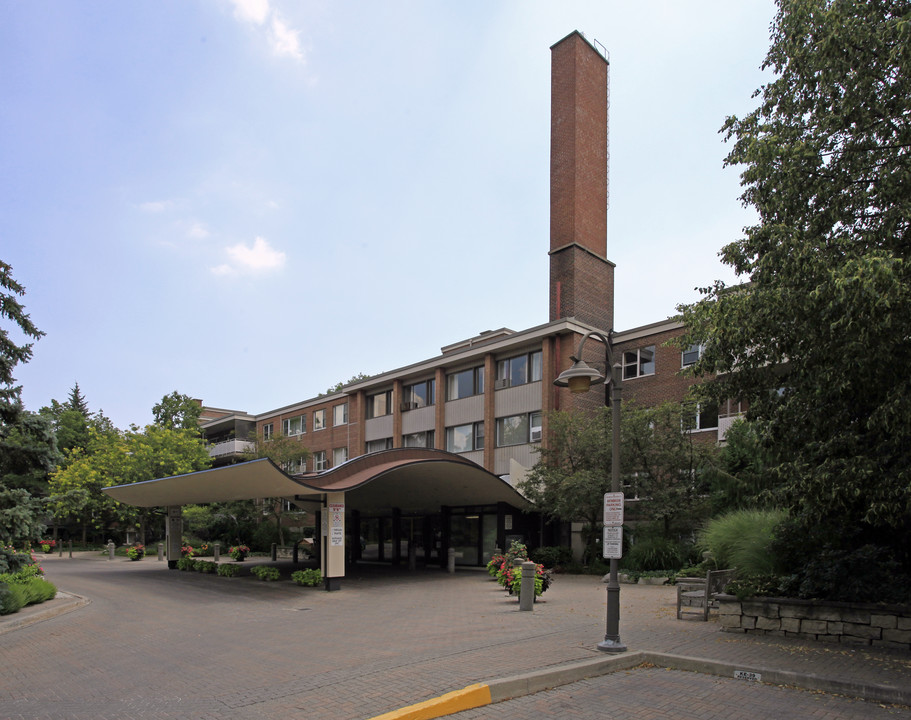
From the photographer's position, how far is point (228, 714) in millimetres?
→ 6891

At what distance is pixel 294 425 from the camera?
52719mm

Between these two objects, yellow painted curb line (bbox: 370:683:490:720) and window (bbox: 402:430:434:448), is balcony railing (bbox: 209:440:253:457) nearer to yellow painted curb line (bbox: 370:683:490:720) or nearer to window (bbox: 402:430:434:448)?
window (bbox: 402:430:434:448)

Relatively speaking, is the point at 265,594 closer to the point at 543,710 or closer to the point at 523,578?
the point at 523,578

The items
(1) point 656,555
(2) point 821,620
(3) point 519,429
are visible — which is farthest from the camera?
(3) point 519,429

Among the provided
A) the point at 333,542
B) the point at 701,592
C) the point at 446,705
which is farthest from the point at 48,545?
the point at 446,705

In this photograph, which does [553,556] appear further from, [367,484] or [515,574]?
[515,574]

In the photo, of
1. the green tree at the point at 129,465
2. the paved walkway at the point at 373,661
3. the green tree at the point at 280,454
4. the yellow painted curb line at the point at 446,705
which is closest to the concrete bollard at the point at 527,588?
the paved walkway at the point at 373,661

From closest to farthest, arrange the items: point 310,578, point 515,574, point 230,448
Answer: point 515,574, point 310,578, point 230,448

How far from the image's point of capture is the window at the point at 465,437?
3519cm

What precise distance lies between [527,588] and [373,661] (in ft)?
20.6

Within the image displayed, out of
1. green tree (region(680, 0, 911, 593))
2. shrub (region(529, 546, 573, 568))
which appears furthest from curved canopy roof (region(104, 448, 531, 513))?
green tree (region(680, 0, 911, 593))

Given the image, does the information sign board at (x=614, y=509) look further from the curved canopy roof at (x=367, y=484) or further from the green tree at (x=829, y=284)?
the curved canopy roof at (x=367, y=484)

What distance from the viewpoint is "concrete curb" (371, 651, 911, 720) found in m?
7.07

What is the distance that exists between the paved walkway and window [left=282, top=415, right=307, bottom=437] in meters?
35.4
